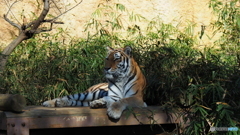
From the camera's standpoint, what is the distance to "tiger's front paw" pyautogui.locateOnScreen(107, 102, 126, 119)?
368cm

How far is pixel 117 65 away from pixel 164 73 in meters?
0.93

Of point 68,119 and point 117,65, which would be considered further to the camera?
point 117,65

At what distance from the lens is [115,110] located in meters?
3.71

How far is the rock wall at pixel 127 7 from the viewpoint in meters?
7.82

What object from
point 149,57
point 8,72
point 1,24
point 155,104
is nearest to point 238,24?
point 149,57

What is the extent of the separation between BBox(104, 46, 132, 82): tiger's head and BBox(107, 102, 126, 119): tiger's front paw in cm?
53

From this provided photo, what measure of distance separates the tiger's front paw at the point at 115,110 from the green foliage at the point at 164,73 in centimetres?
57

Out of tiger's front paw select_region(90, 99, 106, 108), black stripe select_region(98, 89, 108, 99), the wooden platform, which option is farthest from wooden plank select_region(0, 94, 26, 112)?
black stripe select_region(98, 89, 108, 99)

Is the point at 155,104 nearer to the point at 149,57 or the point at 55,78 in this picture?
the point at 149,57

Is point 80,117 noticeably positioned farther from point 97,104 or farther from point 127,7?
point 127,7

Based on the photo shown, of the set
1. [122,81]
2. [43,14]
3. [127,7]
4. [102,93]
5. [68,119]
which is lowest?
[68,119]

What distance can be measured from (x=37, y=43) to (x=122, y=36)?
159cm

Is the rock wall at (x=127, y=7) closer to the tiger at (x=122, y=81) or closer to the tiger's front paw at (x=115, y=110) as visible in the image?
the tiger at (x=122, y=81)

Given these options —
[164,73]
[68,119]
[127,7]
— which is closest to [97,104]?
[68,119]
